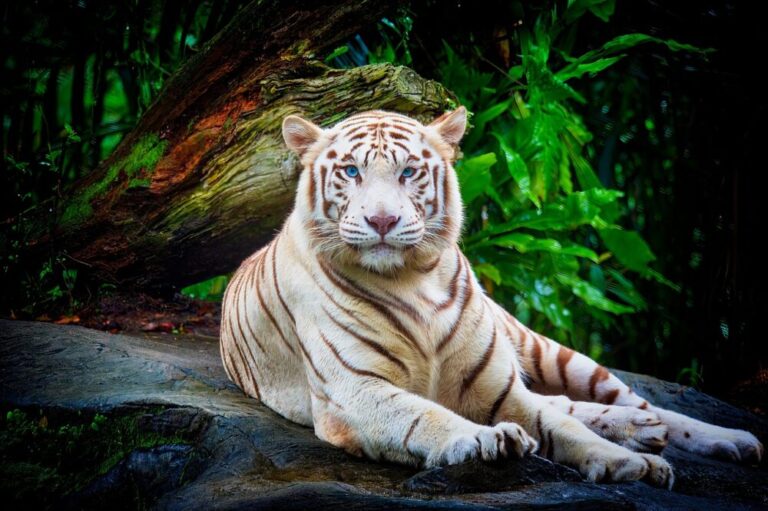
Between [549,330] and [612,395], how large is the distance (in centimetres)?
285

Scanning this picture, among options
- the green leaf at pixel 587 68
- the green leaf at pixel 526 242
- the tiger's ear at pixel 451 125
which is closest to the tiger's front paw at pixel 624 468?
the tiger's ear at pixel 451 125

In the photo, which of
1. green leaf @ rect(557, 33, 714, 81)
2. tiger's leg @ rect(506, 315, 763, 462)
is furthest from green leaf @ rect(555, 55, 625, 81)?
tiger's leg @ rect(506, 315, 763, 462)

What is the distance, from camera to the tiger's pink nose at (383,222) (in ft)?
8.71

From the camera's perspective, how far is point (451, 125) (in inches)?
120

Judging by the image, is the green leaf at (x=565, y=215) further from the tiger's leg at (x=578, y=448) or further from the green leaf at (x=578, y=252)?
the tiger's leg at (x=578, y=448)

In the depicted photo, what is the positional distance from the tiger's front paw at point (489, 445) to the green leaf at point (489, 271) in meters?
3.13

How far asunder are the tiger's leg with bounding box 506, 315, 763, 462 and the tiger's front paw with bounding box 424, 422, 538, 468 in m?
1.22

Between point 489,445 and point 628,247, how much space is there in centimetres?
379

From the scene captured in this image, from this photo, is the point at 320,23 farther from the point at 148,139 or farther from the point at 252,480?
the point at 252,480

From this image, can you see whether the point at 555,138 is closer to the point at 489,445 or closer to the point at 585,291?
the point at 585,291

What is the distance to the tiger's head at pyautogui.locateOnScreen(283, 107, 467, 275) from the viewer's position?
2.70 meters

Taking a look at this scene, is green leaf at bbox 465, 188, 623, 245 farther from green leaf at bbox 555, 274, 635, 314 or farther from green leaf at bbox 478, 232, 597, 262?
green leaf at bbox 555, 274, 635, 314

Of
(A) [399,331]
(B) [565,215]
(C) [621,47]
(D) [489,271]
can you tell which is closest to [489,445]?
(A) [399,331]

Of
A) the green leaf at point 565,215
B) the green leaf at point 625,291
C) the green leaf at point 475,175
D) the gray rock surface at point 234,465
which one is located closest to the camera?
the gray rock surface at point 234,465
